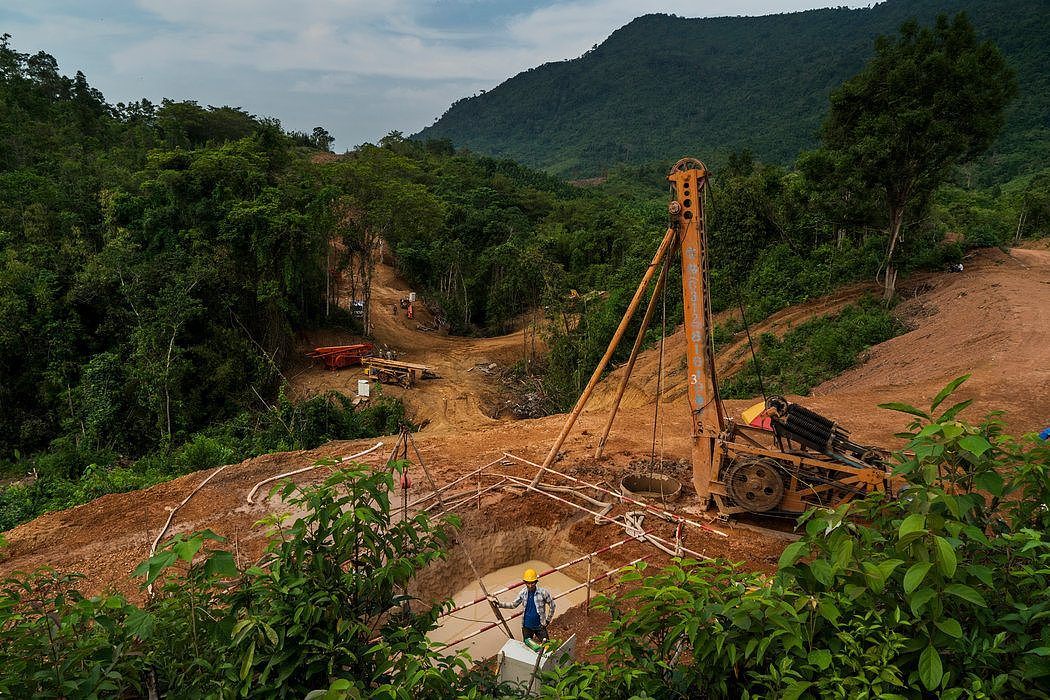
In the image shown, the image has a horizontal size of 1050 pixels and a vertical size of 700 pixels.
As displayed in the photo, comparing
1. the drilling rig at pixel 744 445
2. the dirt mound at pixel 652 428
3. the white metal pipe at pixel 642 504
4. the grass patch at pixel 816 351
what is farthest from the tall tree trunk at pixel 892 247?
the white metal pipe at pixel 642 504

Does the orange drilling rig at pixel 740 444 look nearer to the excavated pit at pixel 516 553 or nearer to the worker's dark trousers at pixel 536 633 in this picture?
the excavated pit at pixel 516 553

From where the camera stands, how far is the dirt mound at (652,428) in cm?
734

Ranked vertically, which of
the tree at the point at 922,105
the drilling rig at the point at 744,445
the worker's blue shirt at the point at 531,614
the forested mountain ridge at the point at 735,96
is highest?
the forested mountain ridge at the point at 735,96

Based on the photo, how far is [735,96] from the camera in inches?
5595

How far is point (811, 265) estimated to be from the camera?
1870cm

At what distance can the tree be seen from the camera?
12633 millimetres

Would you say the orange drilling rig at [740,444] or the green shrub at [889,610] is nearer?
the green shrub at [889,610]

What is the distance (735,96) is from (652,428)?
15331 centimetres

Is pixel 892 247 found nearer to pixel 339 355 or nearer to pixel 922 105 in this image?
pixel 922 105

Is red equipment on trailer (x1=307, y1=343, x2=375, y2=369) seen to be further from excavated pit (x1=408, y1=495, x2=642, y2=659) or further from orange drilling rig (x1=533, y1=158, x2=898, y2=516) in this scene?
orange drilling rig (x1=533, y1=158, x2=898, y2=516)

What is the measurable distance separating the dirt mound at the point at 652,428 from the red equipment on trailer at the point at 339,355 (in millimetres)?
4553

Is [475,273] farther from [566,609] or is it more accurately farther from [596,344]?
[566,609]

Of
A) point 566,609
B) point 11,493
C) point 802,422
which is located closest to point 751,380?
point 802,422

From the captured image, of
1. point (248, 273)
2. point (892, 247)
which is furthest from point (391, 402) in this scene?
point (892, 247)
